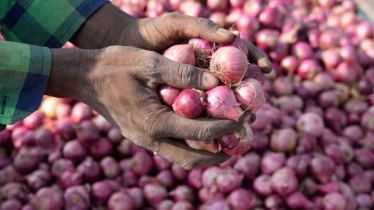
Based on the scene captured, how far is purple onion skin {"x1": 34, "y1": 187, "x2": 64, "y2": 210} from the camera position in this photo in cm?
208

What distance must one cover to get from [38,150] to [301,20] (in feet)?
7.61

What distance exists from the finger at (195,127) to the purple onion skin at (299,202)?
1.05 m

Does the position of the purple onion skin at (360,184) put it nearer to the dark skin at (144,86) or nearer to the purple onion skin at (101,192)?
the dark skin at (144,86)

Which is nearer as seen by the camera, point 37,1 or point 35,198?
point 37,1

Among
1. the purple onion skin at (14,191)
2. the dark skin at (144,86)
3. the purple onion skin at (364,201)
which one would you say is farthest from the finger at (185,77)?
the purple onion skin at (364,201)

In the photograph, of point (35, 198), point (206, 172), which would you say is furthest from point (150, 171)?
point (35, 198)

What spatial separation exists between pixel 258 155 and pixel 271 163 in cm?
11

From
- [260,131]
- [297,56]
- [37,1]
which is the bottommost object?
[260,131]

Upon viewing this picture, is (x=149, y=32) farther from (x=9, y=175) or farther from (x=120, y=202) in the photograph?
(x=9, y=175)

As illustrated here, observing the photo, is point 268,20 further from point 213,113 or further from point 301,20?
point 213,113

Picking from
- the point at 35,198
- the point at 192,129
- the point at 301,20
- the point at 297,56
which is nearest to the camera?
the point at 192,129

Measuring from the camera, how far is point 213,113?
1.31m

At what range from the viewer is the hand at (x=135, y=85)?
126cm

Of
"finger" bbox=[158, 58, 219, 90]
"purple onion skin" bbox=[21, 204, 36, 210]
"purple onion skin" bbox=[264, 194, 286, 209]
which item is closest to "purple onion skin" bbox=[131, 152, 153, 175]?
"purple onion skin" bbox=[21, 204, 36, 210]
